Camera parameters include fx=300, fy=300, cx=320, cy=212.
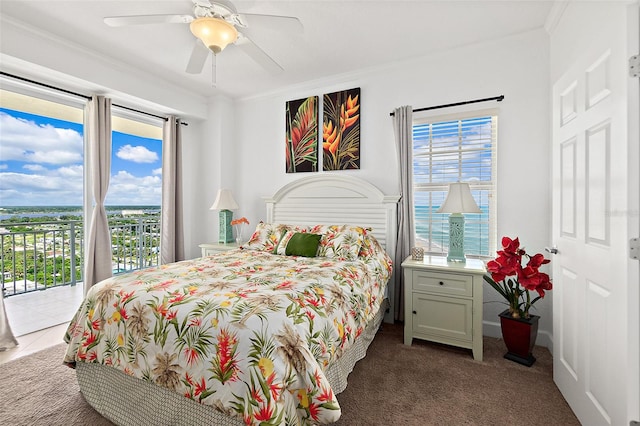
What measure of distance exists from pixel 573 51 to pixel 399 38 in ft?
4.46

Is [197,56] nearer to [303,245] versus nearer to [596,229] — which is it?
[303,245]

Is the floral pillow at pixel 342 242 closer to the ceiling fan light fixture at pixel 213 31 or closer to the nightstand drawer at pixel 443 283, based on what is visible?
the nightstand drawer at pixel 443 283

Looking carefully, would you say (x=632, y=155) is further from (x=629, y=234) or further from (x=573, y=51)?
(x=573, y=51)

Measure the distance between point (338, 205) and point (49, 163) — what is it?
3.18 m

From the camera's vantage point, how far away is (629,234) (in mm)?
1263

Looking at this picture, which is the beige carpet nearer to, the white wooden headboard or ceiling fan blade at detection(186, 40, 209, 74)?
the white wooden headboard

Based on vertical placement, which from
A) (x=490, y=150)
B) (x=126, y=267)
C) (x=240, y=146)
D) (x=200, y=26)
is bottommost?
(x=126, y=267)

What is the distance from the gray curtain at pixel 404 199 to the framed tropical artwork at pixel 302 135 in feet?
3.50

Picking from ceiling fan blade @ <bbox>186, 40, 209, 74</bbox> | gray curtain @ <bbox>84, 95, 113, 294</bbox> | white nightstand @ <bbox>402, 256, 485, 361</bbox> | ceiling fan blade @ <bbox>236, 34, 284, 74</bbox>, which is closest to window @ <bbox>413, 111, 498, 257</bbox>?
white nightstand @ <bbox>402, 256, 485, 361</bbox>

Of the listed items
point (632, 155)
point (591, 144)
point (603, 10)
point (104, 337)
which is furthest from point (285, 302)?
point (603, 10)

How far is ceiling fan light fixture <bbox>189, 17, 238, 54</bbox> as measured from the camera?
2.08 m

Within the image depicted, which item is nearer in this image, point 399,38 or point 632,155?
point 632,155

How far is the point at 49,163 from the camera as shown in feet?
10.6

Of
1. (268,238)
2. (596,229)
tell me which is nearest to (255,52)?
(268,238)
